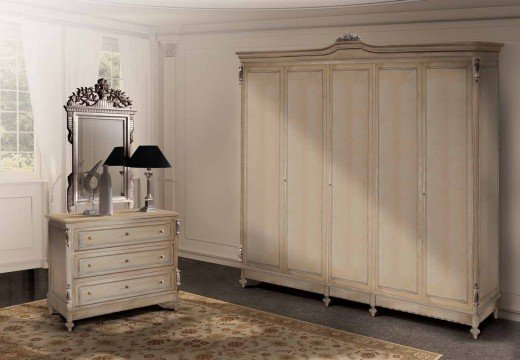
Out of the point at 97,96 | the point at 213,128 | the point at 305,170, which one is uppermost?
the point at 97,96

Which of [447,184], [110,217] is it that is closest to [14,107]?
[110,217]

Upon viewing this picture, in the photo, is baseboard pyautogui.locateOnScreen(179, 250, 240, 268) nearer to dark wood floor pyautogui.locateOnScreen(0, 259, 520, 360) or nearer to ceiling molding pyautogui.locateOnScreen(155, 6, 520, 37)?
dark wood floor pyautogui.locateOnScreen(0, 259, 520, 360)

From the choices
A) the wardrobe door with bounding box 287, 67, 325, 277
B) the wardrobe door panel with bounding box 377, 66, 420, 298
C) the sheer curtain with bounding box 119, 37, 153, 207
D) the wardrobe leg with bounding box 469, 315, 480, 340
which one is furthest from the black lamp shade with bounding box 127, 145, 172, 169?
the wardrobe leg with bounding box 469, 315, 480, 340

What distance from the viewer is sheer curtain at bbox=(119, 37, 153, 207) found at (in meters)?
7.19

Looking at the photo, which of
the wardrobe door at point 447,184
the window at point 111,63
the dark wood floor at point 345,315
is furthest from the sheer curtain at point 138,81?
the wardrobe door at point 447,184

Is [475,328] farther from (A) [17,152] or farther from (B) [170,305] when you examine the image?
(A) [17,152]

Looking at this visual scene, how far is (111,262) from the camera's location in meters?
4.90

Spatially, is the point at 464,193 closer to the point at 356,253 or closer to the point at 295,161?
the point at 356,253

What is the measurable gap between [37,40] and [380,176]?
363 centimetres

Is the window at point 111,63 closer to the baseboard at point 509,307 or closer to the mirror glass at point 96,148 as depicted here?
the mirror glass at point 96,148

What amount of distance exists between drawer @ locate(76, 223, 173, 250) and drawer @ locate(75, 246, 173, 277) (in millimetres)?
87

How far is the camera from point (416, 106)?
498 centimetres

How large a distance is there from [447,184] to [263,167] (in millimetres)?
1762

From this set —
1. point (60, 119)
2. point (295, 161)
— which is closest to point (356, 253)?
point (295, 161)
